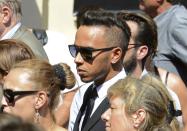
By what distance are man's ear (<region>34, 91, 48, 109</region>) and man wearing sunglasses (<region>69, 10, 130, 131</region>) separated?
A: 32 centimetres

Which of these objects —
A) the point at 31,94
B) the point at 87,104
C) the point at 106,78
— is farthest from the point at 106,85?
the point at 31,94

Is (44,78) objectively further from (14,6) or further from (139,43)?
(14,6)

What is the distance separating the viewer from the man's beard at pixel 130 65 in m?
4.04

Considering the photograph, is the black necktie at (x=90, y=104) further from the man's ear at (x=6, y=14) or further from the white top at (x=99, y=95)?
the man's ear at (x=6, y=14)

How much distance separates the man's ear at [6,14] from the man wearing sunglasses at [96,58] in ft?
4.33

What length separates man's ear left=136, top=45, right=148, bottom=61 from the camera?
4184mm

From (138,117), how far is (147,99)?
102 millimetres

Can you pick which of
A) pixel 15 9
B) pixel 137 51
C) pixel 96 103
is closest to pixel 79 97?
pixel 96 103

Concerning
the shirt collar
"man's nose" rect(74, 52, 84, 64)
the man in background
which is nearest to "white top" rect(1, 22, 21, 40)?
the man in background

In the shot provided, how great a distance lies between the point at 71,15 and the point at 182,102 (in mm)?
3569

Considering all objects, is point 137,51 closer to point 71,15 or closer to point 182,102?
point 182,102

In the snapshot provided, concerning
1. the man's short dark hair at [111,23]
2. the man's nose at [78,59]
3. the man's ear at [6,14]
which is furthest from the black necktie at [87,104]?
the man's ear at [6,14]

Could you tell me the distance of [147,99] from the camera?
10.3ft

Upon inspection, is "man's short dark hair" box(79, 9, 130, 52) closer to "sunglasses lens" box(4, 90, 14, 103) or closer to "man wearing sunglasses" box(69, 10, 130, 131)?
"man wearing sunglasses" box(69, 10, 130, 131)
